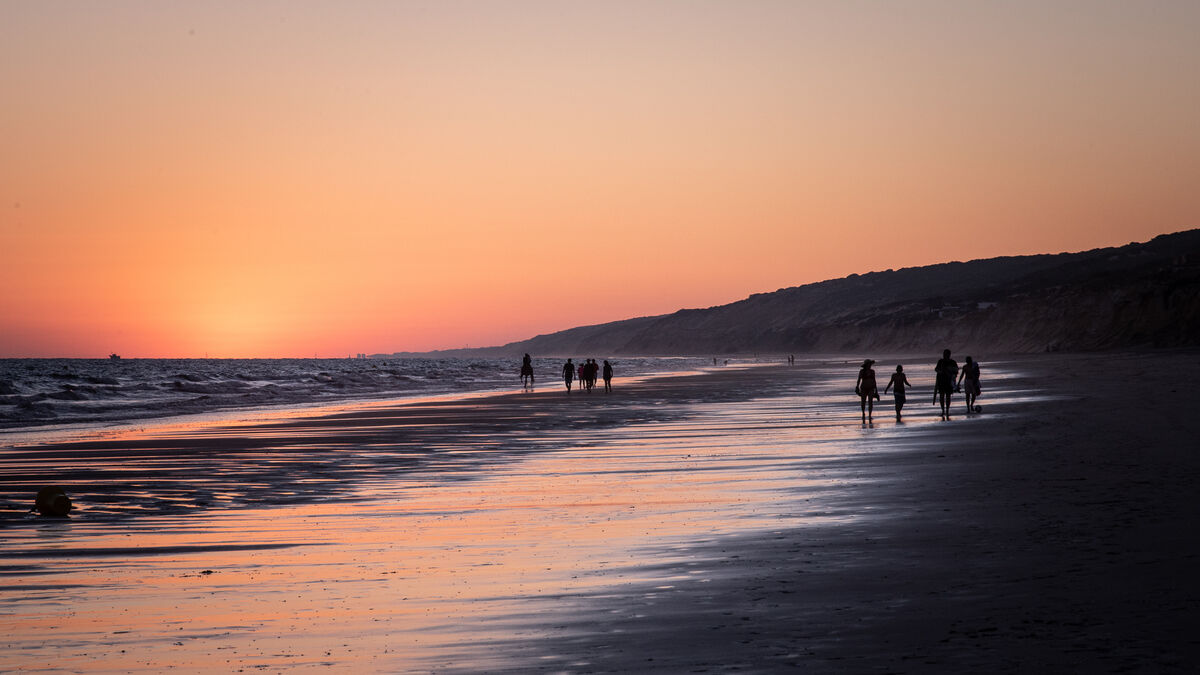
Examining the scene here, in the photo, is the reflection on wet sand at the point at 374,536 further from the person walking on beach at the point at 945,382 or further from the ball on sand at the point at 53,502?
the person walking on beach at the point at 945,382

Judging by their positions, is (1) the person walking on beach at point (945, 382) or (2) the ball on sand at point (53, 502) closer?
(2) the ball on sand at point (53, 502)

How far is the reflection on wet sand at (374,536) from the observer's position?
7418 millimetres

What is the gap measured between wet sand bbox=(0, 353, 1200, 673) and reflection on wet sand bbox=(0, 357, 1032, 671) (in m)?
Result: 0.04

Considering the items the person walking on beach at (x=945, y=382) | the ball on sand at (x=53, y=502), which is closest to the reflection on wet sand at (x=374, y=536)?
the ball on sand at (x=53, y=502)

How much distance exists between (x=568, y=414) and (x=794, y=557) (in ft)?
85.0

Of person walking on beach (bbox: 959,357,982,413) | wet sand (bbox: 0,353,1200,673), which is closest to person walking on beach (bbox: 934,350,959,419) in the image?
person walking on beach (bbox: 959,357,982,413)

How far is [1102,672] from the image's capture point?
19.3 feet

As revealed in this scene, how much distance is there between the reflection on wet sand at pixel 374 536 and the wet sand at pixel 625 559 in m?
0.04

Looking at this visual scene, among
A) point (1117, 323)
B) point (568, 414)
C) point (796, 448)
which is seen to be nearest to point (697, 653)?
point (796, 448)

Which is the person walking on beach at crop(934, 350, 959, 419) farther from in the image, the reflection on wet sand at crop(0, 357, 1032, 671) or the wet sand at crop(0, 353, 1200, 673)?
the wet sand at crop(0, 353, 1200, 673)

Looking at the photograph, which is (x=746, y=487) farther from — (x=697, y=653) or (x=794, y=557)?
(x=697, y=653)

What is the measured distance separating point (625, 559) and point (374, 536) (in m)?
3.08

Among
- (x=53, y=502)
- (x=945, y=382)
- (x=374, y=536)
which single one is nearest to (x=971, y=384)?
(x=945, y=382)

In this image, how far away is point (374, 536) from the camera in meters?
11.6
